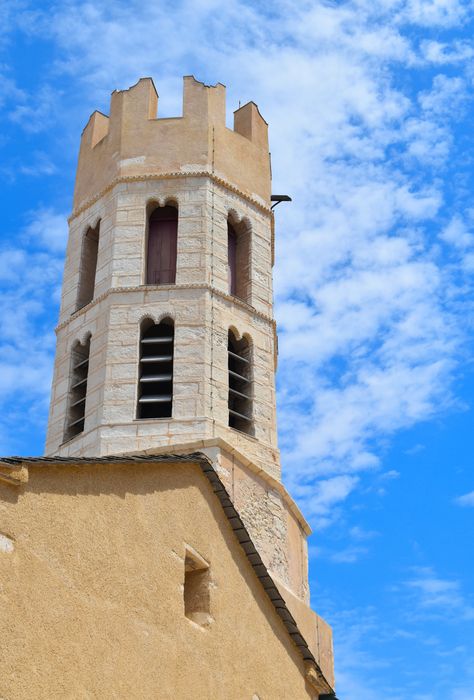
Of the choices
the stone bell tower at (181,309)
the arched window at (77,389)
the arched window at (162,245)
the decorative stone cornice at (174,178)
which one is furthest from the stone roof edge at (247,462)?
the decorative stone cornice at (174,178)

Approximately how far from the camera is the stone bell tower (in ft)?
65.3

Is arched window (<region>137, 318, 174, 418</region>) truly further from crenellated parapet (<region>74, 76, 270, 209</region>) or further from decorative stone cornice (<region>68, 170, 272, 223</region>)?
crenellated parapet (<region>74, 76, 270, 209</region>)

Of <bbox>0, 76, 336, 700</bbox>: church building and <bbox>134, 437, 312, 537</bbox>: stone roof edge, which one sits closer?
<bbox>0, 76, 336, 700</bbox>: church building

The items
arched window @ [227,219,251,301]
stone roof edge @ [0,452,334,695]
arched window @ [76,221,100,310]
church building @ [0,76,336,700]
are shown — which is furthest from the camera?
arched window @ [76,221,100,310]

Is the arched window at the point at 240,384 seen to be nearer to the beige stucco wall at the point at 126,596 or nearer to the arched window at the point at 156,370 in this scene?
the arched window at the point at 156,370

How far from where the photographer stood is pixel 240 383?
71.5 feet

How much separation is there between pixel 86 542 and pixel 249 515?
10.1m

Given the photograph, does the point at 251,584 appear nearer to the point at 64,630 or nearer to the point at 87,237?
the point at 64,630

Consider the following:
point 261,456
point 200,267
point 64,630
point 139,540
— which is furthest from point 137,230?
point 64,630

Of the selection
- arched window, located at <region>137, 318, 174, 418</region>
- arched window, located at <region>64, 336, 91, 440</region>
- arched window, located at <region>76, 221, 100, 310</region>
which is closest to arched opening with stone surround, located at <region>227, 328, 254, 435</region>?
arched window, located at <region>137, 318, 174, 418</region>

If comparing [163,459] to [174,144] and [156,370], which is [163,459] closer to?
[156,370]

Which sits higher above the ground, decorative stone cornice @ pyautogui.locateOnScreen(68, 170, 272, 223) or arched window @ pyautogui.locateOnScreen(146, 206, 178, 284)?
decorative stone cornice @ pyautogui.locateOnScreen(68, 170, 272, 223)

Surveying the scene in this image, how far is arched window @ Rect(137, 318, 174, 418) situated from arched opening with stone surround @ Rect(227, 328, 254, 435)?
1187 mm

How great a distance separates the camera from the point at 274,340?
23000 millimetres
